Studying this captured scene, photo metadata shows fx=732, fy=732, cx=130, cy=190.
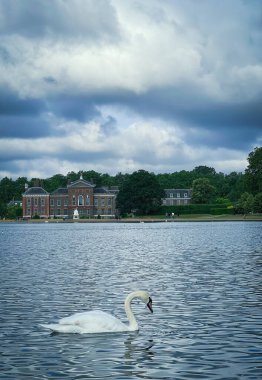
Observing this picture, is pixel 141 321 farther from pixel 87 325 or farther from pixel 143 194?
pixel 143 194

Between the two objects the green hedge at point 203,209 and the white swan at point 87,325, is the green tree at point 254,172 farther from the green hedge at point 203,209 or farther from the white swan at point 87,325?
the white swan at point 87,325

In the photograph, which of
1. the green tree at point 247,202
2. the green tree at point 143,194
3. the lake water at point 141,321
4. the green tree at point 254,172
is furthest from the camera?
the green tree at point 143,194

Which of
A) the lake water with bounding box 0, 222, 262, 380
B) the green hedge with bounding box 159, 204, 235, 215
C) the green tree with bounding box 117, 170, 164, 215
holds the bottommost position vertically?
the lake water with bounding box 0, 222, 262, 380

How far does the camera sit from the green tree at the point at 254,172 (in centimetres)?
16096

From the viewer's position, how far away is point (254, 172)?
16362cm

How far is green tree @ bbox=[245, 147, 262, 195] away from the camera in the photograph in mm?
160962

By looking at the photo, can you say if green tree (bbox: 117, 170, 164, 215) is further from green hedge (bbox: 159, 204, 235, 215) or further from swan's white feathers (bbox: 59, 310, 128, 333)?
swan's white feathers (bbox: 59, 310, 128, 333)

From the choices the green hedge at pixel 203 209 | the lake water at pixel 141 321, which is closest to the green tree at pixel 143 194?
the green hedge at pixel 203 209

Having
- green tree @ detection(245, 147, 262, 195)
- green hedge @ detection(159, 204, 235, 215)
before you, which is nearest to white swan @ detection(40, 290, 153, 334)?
green tree @ detection(245, 147, 262, 195)

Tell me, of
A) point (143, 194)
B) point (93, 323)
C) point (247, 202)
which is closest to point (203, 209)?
point (143, 194)

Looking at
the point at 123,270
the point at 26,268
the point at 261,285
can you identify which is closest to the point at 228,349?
the point at 261,285

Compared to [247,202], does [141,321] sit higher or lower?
lower

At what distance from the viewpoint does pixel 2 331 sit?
Answer: 17.9 meters

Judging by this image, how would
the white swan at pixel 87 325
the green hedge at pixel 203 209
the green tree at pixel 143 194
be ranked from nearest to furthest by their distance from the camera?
the white swan at pixel 87 325, the green hedge at pixel 203 209, the green tree at pixel 143 194
